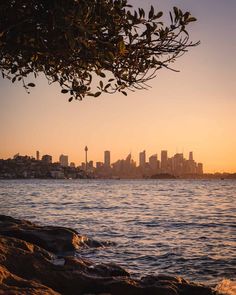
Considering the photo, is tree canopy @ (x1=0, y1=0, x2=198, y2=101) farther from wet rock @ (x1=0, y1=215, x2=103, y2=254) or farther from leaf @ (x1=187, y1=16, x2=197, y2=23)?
wet rock @ (x1=0, y1=215, x2=103, y2=254)

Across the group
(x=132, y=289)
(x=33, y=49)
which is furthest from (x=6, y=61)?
(x=132, y=289)

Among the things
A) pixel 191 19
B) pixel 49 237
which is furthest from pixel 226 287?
pixel 191 19

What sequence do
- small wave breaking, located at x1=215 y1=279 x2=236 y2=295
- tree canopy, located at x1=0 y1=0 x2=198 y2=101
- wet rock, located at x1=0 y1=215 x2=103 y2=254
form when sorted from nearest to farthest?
tree canopy, located at x1=0 y1=0 x2=198 y2=101 < small wave breaking, located at x1=215 y1=279 x2=236 y2=295 < wet rock, located at x1=0 y1=215 x2=103 y2=254

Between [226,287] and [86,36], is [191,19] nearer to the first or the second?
[86,36]

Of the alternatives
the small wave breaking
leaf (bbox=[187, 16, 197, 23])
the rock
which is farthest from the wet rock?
leaf (bbox=[187, 16, 197, 23])

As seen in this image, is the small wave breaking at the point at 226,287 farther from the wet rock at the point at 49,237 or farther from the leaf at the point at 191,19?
the leaf at the point at 191,19

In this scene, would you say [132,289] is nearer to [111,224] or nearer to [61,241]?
[61,241]

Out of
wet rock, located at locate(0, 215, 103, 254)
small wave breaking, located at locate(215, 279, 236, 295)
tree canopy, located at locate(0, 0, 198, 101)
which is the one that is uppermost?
tree canopy, located at locate(0, 0, 198, 101)

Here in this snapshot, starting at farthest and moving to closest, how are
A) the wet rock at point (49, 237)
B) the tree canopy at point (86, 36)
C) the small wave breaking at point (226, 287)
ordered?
the wet rock at point (49, 237), the small wave breaking at point (226, 287), the tree canopy at point (86, 36)

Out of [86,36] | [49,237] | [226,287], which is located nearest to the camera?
[86,36]

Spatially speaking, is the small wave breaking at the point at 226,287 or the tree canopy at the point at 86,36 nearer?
the tree canopy at the point at 86,36

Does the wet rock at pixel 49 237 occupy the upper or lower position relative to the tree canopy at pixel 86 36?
lower

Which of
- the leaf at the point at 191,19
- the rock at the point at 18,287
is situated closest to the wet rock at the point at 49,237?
the rock at the point at 18,287

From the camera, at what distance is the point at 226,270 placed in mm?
14852
